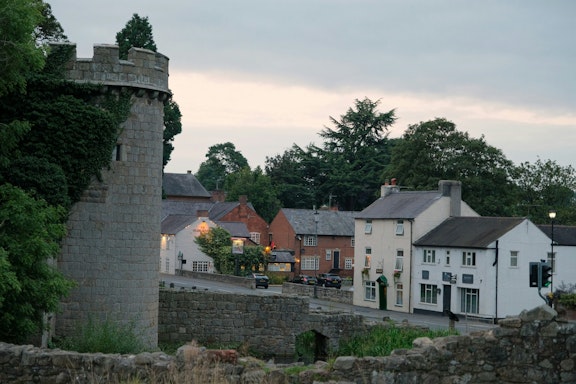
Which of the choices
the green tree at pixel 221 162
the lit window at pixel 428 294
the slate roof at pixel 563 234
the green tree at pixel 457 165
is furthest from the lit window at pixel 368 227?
the green tree at pixel 221 162

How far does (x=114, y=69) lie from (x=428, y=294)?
125 feet

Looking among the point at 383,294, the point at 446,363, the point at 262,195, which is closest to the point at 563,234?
the point at 383,294

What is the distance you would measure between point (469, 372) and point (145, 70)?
→ 16.0 m

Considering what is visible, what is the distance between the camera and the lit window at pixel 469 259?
5781cm

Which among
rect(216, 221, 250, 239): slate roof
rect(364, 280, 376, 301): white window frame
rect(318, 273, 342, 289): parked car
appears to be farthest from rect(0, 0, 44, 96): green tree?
rect(216, 221, 250, 239): slate roof

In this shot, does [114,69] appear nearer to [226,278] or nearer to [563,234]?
[563,234]

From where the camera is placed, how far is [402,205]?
6650cm

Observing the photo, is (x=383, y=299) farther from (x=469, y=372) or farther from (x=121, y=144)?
(x=469, y=372)

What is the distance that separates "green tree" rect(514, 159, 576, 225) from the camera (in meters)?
81.8

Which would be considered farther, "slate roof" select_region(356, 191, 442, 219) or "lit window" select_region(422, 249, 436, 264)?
"slate roof" select_region(356, 191, 442, 219)

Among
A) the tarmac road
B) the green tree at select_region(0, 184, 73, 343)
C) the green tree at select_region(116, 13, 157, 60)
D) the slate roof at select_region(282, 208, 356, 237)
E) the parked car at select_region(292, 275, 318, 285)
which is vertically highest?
the green tree at select_region(116, 13, 157, 60)

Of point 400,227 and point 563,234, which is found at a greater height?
point 400,227

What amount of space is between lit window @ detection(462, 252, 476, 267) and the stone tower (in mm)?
32297

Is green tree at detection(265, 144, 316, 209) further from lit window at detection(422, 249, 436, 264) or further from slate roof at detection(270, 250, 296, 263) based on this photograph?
lit window at detection(422, 249, 436, 264)
